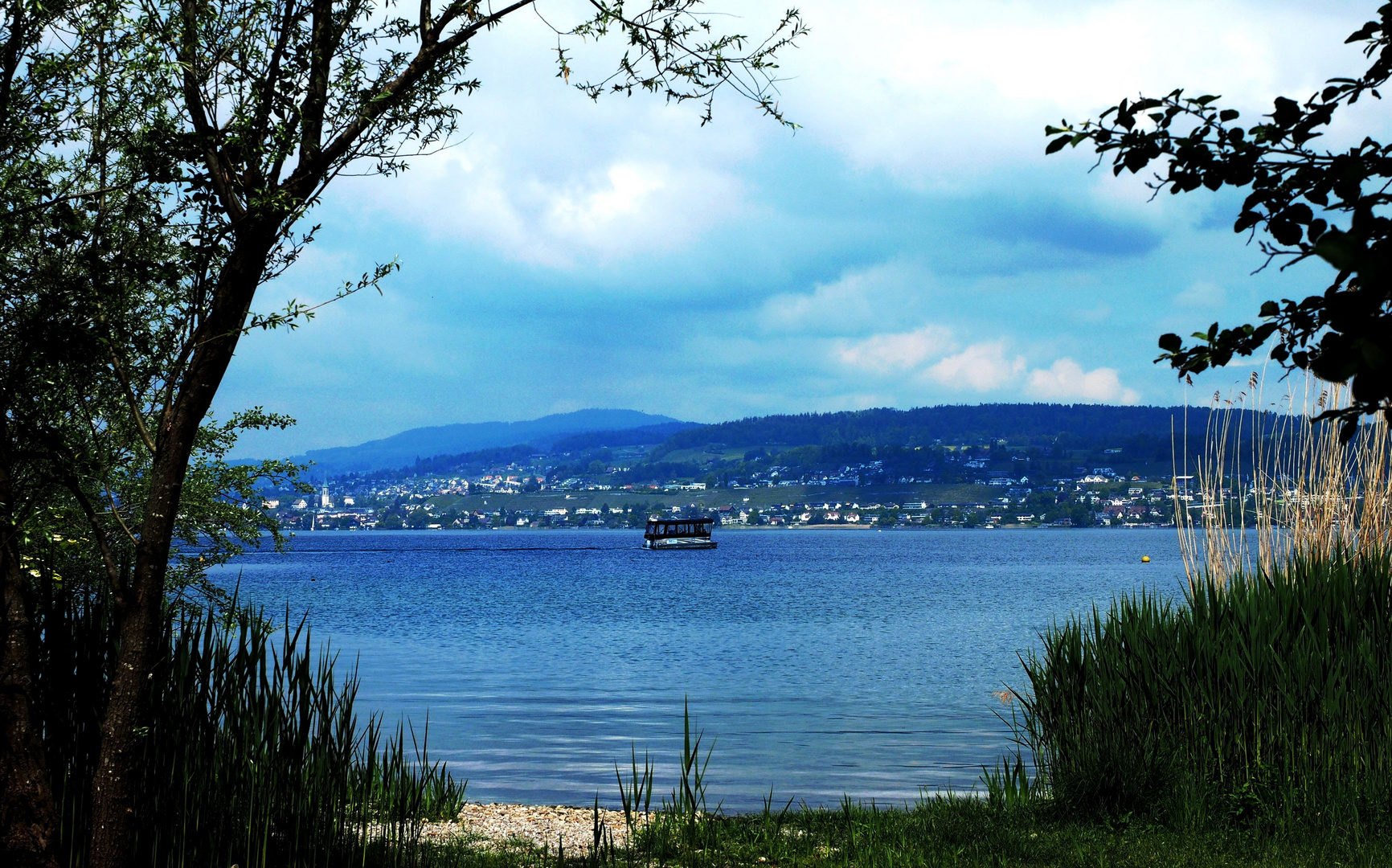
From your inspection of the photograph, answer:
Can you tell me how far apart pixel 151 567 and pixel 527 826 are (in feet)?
18.4

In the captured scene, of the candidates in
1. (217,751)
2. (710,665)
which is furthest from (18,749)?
(710,665)

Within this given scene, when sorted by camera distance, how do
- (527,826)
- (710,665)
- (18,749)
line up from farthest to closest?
1. (710,665)
2. (527,826)
3. (18,749)

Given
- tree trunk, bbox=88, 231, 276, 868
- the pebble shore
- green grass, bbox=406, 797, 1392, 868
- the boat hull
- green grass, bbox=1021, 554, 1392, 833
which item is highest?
tree trunk, bbox=88, 231, 276, 868

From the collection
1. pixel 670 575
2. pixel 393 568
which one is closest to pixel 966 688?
pixel 670 575

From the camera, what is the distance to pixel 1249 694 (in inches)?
341

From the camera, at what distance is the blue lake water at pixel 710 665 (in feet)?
54.0

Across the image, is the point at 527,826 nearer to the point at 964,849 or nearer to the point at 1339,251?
the point at 964,849

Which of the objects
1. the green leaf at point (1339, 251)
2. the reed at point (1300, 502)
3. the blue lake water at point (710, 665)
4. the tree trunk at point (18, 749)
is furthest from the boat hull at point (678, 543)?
Answer: the green leaf at point (1339, 251)

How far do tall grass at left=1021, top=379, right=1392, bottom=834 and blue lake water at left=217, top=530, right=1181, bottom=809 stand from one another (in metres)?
2.54

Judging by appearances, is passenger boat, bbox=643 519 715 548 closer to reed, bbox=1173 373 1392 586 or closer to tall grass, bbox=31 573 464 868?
reed, bbox=1173 373 1392 586

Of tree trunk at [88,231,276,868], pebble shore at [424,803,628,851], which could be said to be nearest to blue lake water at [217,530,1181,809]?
tree trunk at [88,231,276,868]

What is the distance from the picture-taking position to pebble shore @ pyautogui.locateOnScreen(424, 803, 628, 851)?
867 cm

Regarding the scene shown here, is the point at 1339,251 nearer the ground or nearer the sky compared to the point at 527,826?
nearer the sky

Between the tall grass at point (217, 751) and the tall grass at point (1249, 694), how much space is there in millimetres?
5742
